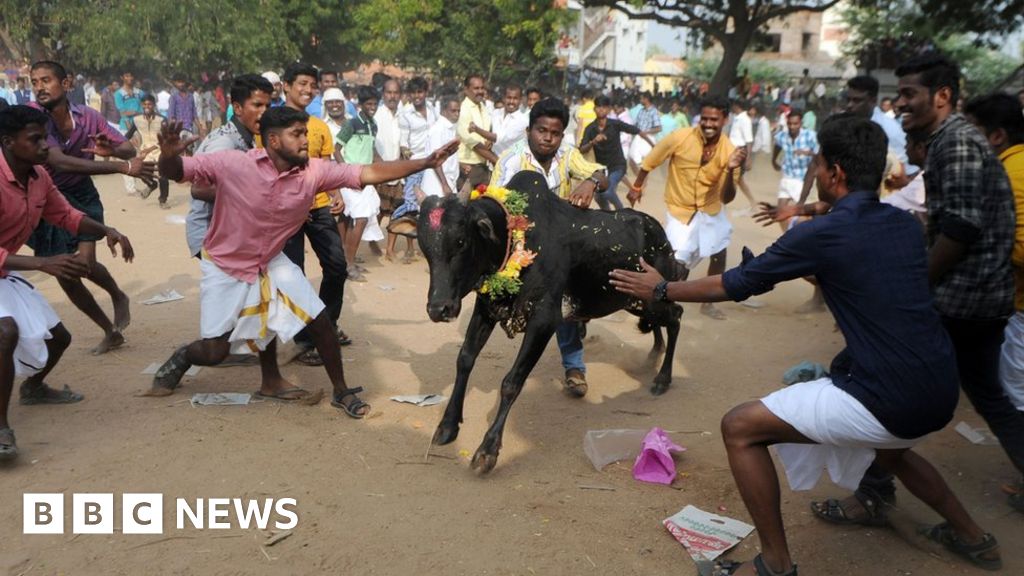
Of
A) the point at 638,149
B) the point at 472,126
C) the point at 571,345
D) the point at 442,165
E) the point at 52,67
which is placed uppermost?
the point at 52,67

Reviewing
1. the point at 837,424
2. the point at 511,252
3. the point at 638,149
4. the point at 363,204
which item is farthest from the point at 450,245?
the point at 638,149

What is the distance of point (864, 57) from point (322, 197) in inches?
1082

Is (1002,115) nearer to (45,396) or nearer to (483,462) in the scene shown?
(483,462)

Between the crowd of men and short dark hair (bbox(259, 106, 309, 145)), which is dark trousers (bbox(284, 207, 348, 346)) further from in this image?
short dark hair (bbox(259, 106, 309, 145))

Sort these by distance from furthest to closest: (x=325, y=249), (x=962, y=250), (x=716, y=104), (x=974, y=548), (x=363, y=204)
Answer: (x=363, y=204) < (x=716, y=104) < (x=325, y=249) < (x=962, y=250) < (x=974, y=548)

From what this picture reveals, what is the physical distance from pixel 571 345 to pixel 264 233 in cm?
217

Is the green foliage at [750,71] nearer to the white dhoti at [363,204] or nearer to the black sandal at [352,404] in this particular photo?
the white dhoti at [363,204]

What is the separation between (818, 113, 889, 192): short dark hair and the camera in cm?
312

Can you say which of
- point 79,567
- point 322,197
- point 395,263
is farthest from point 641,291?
point 395,263

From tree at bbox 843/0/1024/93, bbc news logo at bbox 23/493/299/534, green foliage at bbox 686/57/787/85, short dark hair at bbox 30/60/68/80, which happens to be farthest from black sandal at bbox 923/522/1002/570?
green foliage at bbox 686/57/787/85

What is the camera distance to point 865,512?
4.02 metres

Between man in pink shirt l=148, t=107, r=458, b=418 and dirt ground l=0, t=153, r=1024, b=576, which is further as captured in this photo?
man in pink shirt l=148, t=107, r=458, b=418

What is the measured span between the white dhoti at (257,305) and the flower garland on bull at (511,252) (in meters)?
1.18

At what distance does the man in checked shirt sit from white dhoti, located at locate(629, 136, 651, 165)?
1264 centimetres
